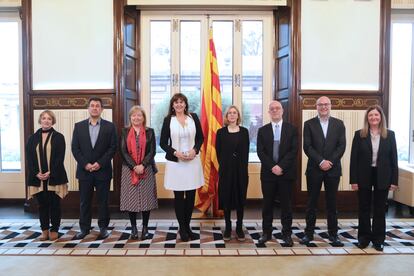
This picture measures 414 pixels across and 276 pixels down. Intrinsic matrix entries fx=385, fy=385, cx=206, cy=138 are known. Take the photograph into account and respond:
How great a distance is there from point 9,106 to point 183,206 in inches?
138

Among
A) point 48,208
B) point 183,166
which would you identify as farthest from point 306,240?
point 48,208

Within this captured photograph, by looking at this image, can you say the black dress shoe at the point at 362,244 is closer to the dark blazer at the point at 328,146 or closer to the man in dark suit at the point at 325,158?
the man in dark suit at the point at 325,158

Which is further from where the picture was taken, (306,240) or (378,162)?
(306,240)

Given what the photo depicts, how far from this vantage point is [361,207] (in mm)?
3678

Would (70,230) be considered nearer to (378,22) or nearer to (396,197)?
(396,197)

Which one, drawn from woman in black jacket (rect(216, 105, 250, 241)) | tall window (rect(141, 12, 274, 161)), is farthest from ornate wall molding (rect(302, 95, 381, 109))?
woman in black jacket (rect(216, 105, 250, 241))

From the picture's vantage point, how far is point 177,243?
12.5 ft

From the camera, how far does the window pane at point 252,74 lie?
18.7 feet

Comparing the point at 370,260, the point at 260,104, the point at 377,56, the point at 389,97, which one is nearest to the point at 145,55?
the point at 260,104

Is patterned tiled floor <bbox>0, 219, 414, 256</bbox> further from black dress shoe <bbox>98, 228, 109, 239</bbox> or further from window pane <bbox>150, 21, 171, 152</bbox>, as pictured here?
window pane <bbox>150, 21, 171, 152</bbox>

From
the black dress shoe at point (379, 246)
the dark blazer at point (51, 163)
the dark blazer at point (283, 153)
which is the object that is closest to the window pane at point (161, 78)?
the dark blazer at point (51, 163)

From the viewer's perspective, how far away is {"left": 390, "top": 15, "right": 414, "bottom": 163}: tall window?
5719 mm

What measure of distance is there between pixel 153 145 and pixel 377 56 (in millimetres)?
3313

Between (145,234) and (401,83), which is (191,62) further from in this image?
(401,83)
